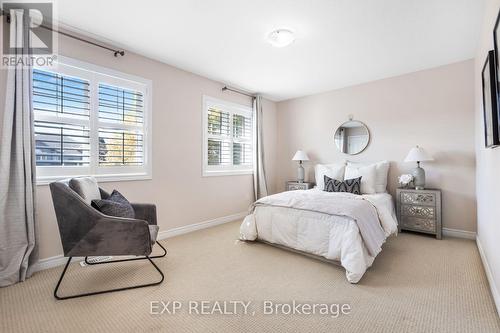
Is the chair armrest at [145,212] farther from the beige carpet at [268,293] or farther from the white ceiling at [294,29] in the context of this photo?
the white ceiling at [294,29]

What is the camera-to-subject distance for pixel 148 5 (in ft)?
7.13

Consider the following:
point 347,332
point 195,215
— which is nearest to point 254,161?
point 195,215

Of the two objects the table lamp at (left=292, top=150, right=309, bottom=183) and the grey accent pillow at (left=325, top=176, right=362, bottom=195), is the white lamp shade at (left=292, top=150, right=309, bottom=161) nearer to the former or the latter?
the table lamp at (left=292, top=150, right=309, bottom=183)

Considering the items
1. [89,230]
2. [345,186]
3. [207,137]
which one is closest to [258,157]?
[207,137]

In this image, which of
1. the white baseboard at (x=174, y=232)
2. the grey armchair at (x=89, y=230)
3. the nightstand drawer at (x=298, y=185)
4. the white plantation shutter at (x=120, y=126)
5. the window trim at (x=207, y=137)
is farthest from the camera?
the nightstand drawer at (x=298, y=185)

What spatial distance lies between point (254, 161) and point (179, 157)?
1698mm

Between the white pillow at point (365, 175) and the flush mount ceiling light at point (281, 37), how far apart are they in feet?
7.52

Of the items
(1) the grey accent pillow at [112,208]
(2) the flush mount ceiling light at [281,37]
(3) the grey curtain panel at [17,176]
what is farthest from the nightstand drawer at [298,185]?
(3) the grey curtain panel at [17,176]

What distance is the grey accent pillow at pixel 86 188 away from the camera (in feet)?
7.07

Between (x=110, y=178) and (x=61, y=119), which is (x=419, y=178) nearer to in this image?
(x=110, y=178)

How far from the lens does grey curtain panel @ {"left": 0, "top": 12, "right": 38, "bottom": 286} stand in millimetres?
2102

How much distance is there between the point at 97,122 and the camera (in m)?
2.79

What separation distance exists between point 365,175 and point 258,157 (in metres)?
2.01

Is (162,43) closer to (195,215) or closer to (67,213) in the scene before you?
(67,213)
